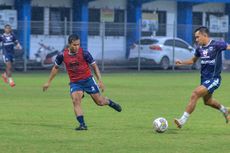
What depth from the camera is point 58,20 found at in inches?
1954

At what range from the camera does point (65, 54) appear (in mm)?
15914

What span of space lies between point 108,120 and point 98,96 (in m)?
1.29

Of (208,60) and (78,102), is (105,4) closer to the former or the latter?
(208,60)

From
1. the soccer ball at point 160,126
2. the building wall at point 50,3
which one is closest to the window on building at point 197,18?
the building wall at point 50,3

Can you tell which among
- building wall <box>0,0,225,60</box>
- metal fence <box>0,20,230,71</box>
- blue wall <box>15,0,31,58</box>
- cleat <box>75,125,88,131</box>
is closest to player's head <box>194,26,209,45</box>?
cleat <box>75,125,88,131</box>

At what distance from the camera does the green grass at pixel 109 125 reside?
498 inches

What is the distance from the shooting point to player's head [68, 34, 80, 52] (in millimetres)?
15270

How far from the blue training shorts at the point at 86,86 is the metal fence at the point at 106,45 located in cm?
2669

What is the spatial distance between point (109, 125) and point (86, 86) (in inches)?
37.5

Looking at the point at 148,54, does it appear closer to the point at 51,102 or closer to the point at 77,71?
the point at 51,102

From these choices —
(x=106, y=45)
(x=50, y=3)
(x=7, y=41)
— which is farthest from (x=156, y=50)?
(x=7, y=41)

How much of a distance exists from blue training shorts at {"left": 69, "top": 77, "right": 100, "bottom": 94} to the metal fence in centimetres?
2669

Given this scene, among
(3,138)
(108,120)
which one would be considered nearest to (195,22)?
(108,120)

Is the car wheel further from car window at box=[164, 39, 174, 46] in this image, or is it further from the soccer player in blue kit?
the soccer player in blue kit
